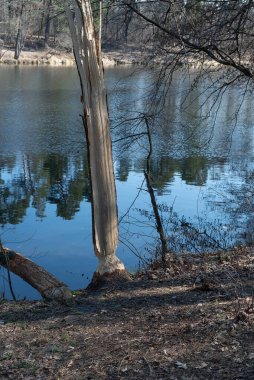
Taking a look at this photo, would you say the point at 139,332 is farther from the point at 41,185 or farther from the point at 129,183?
the point at 41,185

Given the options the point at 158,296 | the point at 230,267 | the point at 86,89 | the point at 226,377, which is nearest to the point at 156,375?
the point at 226,377

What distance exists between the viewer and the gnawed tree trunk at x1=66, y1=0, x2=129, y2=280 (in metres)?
6.29

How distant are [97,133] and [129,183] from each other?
27.3ft

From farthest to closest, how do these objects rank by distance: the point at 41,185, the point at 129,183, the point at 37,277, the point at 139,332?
the point at 41,185 < the point at 129,183 < the point at 37,277 < the point at 139,332

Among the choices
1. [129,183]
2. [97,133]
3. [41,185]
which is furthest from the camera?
[41,185]

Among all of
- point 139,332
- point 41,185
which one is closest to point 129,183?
point 41,185

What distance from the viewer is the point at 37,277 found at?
666cm

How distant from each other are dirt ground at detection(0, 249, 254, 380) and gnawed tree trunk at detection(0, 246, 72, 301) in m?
0.19

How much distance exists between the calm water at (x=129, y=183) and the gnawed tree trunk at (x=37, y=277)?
986mm

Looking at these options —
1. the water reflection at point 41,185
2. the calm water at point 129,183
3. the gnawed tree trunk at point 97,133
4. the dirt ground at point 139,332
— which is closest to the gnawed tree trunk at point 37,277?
the dirt ground at point 139,332

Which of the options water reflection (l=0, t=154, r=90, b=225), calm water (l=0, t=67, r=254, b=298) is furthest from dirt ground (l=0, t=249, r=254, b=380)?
water reflection (l=0, t=154, r=90, b=225)

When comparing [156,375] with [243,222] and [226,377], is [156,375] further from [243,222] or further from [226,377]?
[243,222]

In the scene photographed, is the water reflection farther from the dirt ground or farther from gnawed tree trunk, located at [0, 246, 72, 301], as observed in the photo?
the dirt ground

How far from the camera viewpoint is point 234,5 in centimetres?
842
